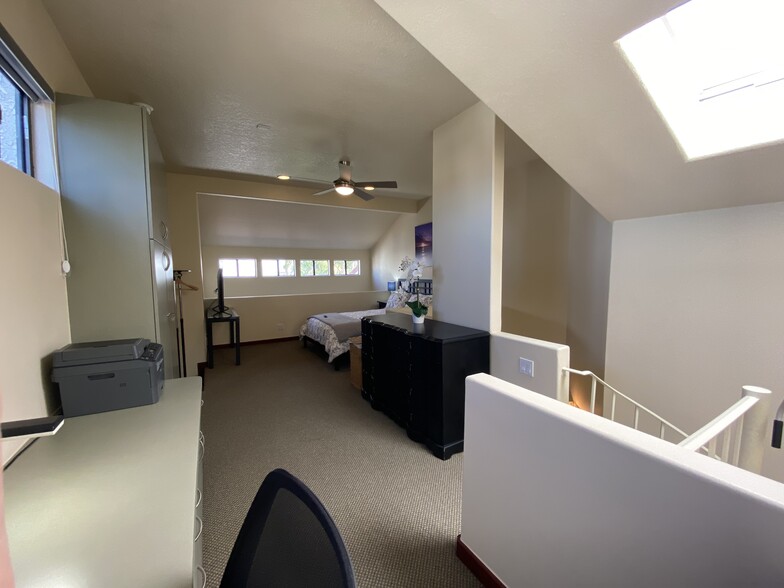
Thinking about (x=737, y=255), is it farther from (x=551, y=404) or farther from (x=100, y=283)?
(x=100, y=283)

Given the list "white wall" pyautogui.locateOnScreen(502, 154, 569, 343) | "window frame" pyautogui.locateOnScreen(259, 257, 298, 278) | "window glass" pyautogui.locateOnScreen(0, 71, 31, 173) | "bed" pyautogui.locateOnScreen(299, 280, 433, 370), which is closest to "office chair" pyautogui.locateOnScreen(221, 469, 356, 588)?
"window glass" pyautogui.locateOnScreen(0, 71, 31, 173)

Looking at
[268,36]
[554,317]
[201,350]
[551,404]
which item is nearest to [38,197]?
[268,36]

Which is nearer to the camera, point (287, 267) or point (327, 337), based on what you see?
point (327, 337)

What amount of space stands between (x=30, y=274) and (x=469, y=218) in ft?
8.56

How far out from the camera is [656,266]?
255 centimetres

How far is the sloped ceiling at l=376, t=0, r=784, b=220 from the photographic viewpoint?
55.2 inches

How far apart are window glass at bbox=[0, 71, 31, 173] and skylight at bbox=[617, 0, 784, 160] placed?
2732mm

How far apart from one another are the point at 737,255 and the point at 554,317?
1960 millimetres

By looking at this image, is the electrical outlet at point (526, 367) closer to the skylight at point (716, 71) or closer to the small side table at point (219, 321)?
the skylight at point (716, 71)

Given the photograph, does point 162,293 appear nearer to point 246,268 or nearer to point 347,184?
point 347,184

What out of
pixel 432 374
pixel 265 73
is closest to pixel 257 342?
pixel 432 374

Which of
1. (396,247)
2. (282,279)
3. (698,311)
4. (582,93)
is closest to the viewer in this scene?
(582,93)

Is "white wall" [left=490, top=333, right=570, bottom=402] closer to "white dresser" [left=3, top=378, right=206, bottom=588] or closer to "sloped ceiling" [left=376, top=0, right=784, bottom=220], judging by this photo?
"sloped ceiling" [left=376, top=0, right=784, bottom=220]

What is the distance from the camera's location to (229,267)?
7.34m
